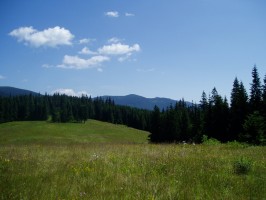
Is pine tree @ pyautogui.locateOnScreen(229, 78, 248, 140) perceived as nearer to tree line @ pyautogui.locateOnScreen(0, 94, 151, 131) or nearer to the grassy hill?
the grassy hill

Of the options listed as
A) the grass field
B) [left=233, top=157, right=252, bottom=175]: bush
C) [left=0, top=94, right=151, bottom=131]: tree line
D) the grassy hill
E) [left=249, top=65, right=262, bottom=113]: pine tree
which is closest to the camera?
the grass field

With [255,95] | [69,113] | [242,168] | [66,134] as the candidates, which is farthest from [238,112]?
[69,113]

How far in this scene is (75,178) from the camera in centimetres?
706

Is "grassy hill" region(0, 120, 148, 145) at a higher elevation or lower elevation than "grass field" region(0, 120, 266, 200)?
lower

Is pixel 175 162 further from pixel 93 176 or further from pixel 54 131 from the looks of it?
pixel 54 131

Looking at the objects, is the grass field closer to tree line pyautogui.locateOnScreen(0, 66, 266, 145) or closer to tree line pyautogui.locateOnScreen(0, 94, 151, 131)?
tree line pyautogui.locateOnScreen(0, 66, 266, 145)

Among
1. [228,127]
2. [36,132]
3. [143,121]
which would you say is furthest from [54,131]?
[228,127]

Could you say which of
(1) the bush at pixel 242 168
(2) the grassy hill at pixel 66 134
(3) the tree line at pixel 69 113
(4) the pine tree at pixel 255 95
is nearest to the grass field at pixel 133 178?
(1) the bush at pixel 242 168

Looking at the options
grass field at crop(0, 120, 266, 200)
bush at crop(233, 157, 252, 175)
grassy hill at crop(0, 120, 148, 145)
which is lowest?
grassy hill at crop(0, 120, 148, 145)

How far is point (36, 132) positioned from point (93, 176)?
4192 inches

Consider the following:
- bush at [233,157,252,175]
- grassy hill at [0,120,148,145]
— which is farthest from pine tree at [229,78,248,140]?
bush at [233,157,252,175]

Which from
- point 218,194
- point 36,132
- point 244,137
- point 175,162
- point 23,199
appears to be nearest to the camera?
point 23,199

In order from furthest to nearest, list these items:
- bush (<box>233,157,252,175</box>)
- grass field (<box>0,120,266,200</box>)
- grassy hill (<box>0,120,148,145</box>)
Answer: grassy hill (<box>0,120,148,145</box>), bush (<box>233,157,252,175</box>), grass field (<box>0,120,266,200</box>)

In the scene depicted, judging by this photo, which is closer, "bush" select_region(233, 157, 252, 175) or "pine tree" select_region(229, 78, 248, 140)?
"bush" select_region(233, 157, 252, 175)
